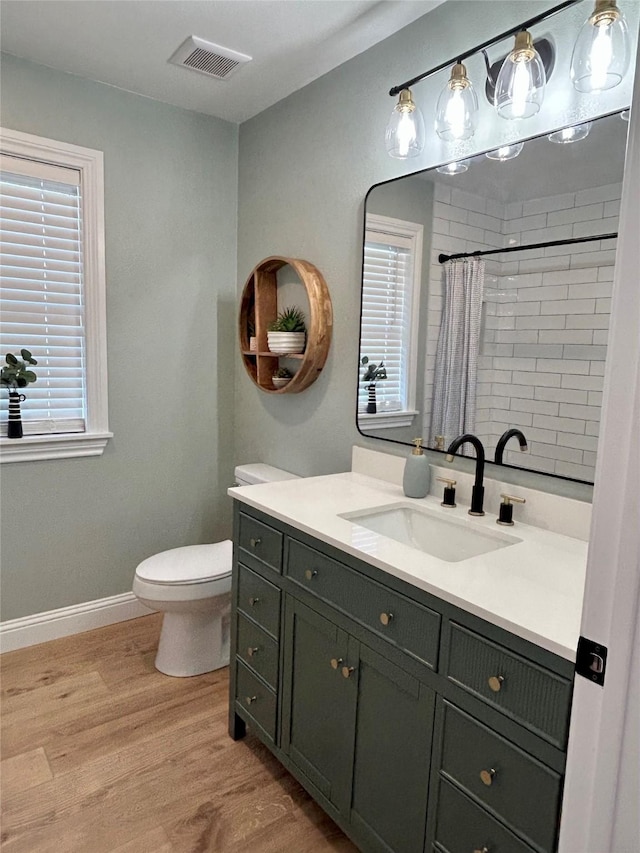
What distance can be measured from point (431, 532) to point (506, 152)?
45.8 inches

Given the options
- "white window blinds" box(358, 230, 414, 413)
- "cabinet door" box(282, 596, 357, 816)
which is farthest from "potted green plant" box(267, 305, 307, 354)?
"cabinet door" box(282, 596, 357, 816)

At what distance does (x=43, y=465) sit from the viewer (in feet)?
8.28

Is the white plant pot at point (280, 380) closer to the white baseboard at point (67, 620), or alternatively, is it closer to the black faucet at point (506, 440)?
the black faucet at point (506, 440)

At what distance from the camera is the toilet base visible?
2.37 metres

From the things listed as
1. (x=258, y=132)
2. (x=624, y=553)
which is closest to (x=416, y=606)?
(x=624, y=553)

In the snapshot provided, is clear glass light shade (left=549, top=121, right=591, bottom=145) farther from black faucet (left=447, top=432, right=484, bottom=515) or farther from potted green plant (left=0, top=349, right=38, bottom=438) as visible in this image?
potted green plant (left=0, top=349, right=38, bottom=438)

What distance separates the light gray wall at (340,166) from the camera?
162 cm

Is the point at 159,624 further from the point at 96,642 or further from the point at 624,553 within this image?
the point at 624,553

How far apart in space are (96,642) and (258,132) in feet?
8.50

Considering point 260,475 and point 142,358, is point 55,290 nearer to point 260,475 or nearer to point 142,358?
point 142,358

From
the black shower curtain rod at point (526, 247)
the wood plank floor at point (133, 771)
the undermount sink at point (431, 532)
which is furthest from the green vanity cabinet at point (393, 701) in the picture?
the black shower curtain rod at point (526, 247)

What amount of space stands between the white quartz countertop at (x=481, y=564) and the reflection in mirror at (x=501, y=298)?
22 centimetres

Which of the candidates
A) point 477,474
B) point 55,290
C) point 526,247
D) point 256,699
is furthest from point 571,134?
point 55,290

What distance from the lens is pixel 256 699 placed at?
187cm
